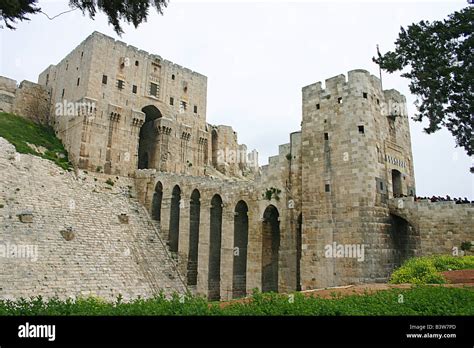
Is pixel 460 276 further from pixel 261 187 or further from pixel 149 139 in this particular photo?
pixel 149 139

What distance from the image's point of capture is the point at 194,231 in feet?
101

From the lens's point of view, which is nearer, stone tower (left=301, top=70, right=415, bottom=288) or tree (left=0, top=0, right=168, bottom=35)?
tree (left=0, top=0, right=168, bottom=35)

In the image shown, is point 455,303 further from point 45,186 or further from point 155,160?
point 155,160

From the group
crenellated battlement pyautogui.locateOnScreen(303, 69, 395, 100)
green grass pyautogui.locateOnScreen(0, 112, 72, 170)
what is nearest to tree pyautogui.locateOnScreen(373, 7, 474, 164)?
crenellated battlement pyautogui.locateOnScreen(303, 69, 395, 100)

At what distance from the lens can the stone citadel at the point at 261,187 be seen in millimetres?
18781

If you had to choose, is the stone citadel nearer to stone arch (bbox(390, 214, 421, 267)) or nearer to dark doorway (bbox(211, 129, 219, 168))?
stone arch (bbox(390, 214, 421, 267))

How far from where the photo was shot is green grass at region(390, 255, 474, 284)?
1477 centimetres

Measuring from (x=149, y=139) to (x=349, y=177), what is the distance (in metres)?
30.2

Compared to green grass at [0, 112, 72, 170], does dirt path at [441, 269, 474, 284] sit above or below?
below

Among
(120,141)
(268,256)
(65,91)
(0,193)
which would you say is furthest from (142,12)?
(65,91)

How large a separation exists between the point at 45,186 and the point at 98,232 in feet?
19.0
